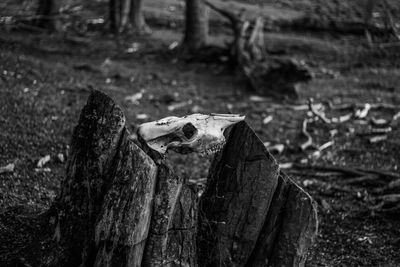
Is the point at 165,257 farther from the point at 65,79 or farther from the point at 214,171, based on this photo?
the point at 65,79

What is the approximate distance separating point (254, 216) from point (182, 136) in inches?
42.4

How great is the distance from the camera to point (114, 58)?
18484mm

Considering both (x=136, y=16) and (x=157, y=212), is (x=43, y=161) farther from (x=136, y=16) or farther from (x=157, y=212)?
(x=136, y=16)

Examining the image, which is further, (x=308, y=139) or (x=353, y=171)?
(x=308, y=139)

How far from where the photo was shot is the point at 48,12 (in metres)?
18.8

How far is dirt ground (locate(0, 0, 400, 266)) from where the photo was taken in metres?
7.52

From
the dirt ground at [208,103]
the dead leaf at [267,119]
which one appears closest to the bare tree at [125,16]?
→ the dirt ground at [208,103]

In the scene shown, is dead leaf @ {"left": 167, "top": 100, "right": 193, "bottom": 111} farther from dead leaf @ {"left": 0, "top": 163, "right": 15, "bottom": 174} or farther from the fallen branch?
dead leaf @ {"left": 0, "top": 163, "right": 15, "bottom": 174}

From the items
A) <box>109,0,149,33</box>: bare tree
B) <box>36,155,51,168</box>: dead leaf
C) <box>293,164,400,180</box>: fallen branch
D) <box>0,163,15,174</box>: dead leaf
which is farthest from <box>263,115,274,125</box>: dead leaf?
<box>109,0,149,33</box>: bare tree

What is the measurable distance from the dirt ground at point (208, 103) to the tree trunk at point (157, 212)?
156 centimetres

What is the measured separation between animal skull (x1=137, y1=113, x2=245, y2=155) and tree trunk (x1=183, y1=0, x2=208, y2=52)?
1466 centimetres

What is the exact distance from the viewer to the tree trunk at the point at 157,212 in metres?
4.50

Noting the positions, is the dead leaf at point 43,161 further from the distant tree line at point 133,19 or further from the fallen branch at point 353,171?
the distant tree line at point 133,19

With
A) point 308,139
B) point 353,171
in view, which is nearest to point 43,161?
point 353,171
